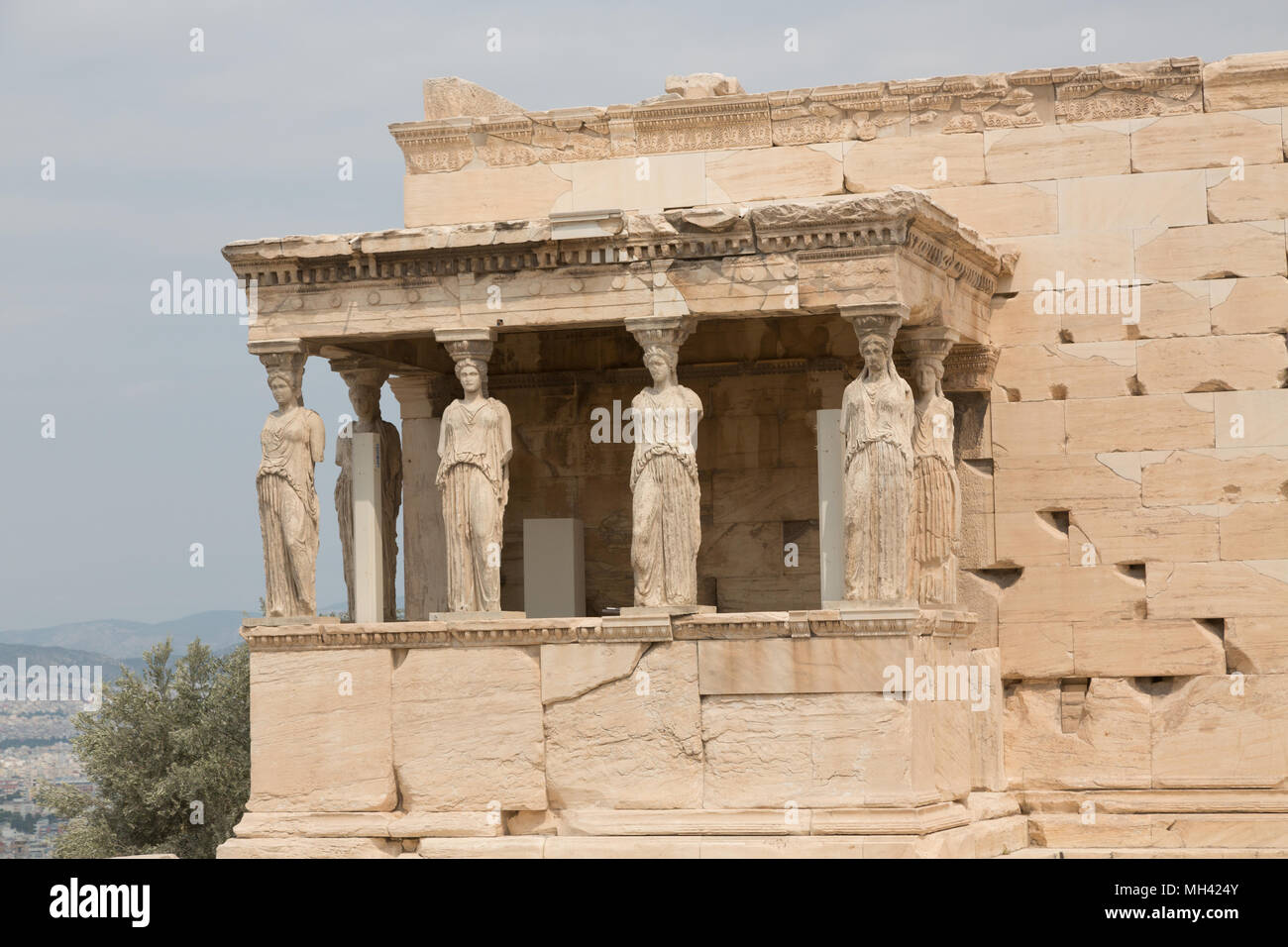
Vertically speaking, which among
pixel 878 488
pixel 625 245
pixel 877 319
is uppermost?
pixel 625 245

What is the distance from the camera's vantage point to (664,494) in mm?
15062

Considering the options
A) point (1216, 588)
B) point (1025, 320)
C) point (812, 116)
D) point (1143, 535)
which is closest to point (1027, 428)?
point (1025, 320)

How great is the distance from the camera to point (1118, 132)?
54.9 ft

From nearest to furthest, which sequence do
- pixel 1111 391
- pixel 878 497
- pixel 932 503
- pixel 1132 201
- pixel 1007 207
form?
pixel 878 497
pixel 932 503
pixel 1111 391
pixel 1132 201
pixel 1007 207

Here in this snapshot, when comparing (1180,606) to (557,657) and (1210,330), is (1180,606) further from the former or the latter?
(557,657)

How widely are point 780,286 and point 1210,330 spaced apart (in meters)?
3.40

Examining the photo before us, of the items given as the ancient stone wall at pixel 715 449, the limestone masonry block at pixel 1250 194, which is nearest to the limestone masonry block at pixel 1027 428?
the ancient stone wall at pixel 715 449

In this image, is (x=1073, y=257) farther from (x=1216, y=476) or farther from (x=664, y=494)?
(x=664, y=494)

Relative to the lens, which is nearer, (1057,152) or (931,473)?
(931,473)

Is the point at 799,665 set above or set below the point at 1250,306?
below

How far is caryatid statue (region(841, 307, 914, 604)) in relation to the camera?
579 inches

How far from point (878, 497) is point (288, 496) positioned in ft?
13.1

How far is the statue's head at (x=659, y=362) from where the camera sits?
1520 cm

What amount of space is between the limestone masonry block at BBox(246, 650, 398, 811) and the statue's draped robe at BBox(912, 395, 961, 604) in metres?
3.67
